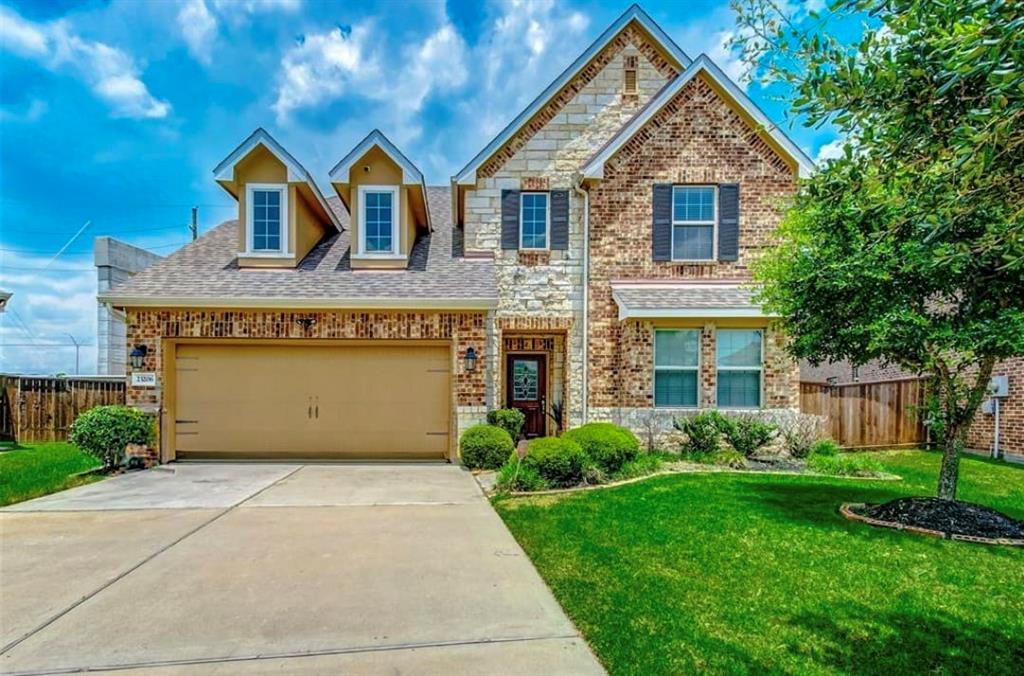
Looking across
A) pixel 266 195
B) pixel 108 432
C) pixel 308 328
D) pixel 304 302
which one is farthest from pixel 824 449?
pixel 108 432

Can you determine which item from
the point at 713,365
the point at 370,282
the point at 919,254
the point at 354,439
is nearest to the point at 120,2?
the point at 370,282

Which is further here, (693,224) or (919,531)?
(693,224)

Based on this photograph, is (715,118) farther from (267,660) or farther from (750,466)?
(267,660)

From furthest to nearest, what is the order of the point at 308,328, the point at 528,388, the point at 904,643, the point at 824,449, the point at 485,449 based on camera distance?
the point at 528,388 < the point at 824,449 < the point at 308,328 < the point at 485,449 < the point at 904,643

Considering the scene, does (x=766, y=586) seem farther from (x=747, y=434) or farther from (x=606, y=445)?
(x=747, y=434)

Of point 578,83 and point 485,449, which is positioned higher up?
point 578,83

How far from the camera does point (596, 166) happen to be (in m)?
12.1

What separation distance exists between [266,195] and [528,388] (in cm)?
744

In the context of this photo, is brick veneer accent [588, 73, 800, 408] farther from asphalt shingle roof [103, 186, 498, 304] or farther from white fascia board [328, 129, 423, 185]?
white fascia board [328, 129, 423, 185]

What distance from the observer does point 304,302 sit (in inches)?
430

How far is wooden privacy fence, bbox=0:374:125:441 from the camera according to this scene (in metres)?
14.4

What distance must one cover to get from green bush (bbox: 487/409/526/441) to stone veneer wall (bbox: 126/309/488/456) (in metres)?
0.22

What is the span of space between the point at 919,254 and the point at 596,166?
8.32 meters

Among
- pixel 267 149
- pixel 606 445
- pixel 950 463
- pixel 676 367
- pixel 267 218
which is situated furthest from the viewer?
pixel 267 218
